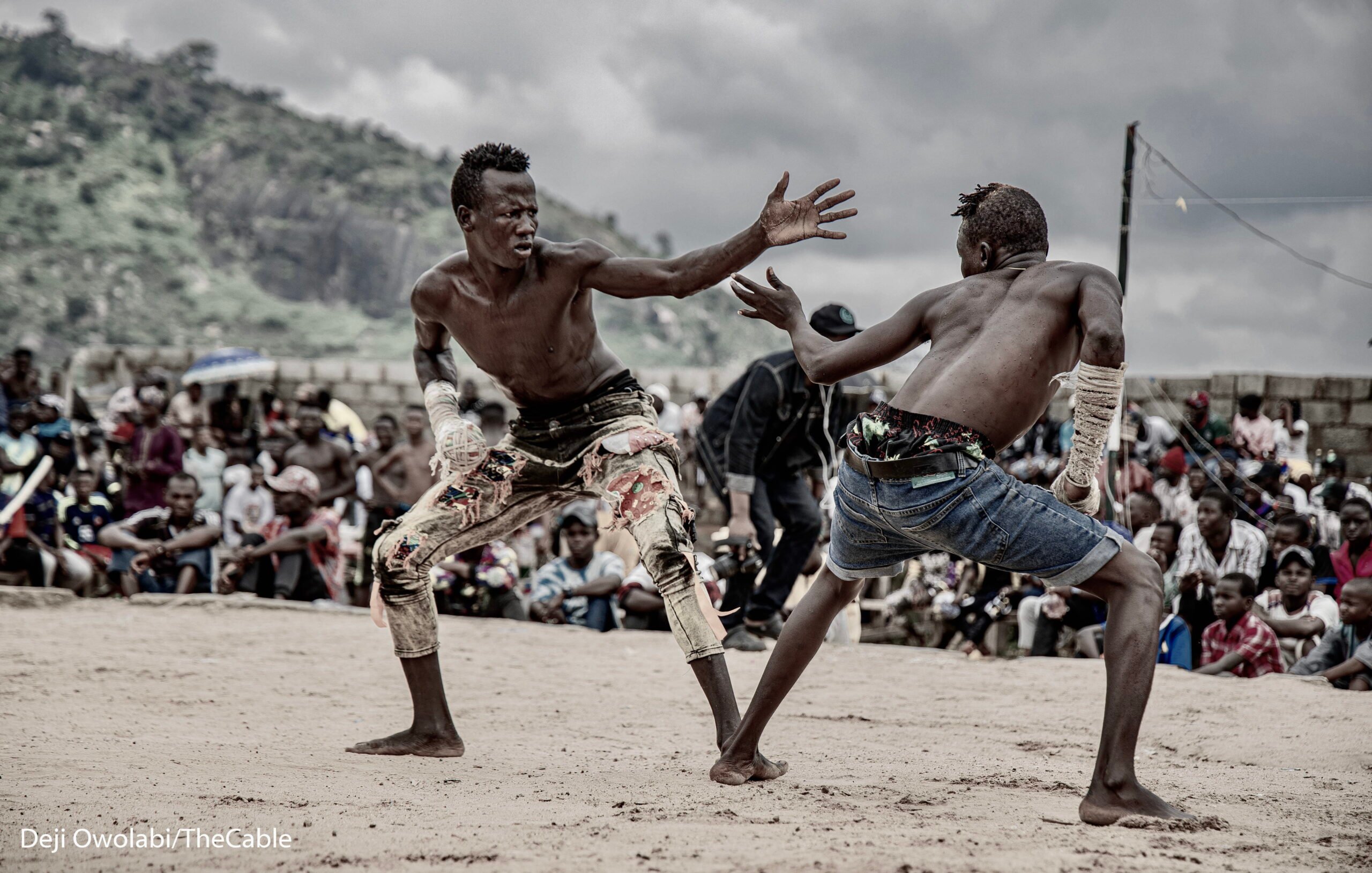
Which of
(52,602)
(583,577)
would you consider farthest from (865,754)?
(52,602)

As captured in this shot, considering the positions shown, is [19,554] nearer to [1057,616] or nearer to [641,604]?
[641,604]

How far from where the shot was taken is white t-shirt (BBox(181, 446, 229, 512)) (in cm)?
1098

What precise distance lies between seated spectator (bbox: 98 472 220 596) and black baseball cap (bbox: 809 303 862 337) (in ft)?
16.0

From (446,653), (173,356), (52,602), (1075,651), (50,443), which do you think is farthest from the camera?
(173,356)

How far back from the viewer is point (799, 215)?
3.70 m

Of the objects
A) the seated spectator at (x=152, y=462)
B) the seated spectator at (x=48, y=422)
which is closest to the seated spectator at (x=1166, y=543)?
the seated spectator at (x=152, y=462)

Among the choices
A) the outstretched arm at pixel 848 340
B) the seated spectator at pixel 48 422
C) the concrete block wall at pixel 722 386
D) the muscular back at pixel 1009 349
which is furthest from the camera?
the concrete block wall at pixel 722 386

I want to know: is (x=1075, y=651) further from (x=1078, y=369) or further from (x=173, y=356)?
(x=173, y=356)

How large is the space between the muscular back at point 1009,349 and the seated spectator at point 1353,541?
5455 millimetres

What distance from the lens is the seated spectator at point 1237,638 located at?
6293 mm

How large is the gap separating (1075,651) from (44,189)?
41795 mm

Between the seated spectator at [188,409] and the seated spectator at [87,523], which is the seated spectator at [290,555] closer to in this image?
the seated spectator at [87,523]

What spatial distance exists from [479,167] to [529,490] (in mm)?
1146

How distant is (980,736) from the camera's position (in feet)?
15.4
